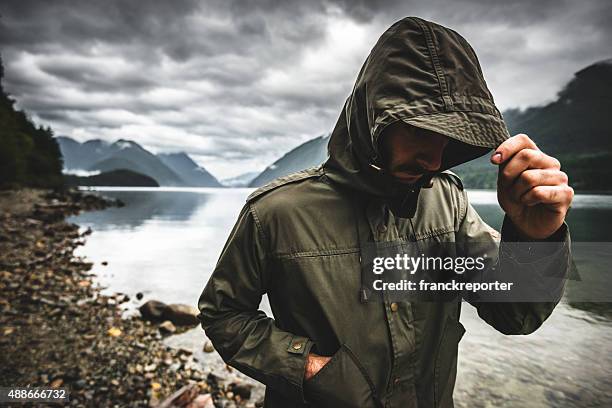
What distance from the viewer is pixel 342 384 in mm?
1610

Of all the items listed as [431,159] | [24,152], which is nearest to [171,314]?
[431,159]

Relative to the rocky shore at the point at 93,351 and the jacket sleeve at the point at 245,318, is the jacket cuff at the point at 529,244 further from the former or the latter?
the rocky shore at the point at 93,351

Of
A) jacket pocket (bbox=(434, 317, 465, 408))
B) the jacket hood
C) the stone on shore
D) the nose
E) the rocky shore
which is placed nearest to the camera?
the jacket hood

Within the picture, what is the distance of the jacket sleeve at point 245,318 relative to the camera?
5.67ft

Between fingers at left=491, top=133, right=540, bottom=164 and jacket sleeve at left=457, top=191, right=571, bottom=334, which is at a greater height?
fingers at left=491, top=133, right=540, bottom=164

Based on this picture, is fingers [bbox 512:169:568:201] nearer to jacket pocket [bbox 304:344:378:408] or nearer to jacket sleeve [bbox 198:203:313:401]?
jacket pocket [bbox 304:344:378:408]

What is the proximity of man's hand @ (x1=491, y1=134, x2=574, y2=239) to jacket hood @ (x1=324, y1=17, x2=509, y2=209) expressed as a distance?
161 mm

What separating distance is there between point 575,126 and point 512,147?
717ft

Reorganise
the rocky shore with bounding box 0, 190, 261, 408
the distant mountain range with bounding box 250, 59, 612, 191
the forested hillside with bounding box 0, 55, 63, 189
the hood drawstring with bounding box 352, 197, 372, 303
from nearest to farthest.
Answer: the hood drawstring with bounding box 352, 197, 372, 303
the rocky shore with bounding box 0, 190, 261, 408
the forested hillside with bounding box 0, 55, 63, 189
the distant mountain range with bounding box 250, 59, 612, 191

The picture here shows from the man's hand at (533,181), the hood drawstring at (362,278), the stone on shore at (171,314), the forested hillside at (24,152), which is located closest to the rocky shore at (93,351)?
the stone on shore at (171,314)

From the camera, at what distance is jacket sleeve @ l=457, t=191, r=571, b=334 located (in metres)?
1.52

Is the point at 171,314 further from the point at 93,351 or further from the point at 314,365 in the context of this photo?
the point at 314,365

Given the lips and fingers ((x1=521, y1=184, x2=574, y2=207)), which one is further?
the lips

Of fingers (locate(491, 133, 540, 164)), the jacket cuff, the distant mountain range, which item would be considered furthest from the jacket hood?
the distant mountain range
